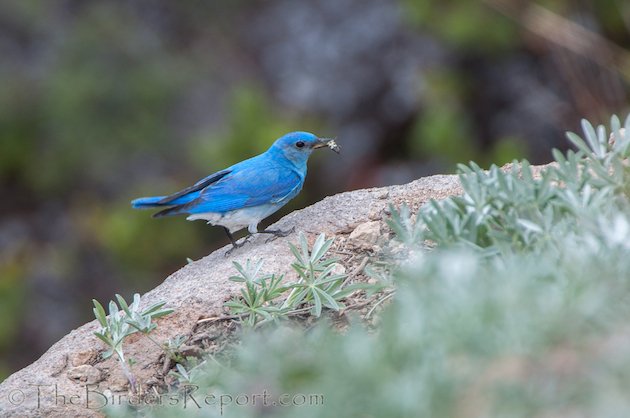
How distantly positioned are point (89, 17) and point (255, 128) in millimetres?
3538

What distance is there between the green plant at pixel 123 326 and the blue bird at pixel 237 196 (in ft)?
3.05

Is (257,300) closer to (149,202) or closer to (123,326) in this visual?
(123,326)

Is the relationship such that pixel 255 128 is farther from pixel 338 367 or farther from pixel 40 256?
pixel 338 367

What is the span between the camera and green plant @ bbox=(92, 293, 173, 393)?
327cm

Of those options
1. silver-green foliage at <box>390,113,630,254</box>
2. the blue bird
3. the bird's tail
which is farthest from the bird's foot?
silver-green foliage at <box>390,113,630,254</box>

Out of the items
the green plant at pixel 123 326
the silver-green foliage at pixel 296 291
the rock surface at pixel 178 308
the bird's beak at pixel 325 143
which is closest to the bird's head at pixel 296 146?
the bird's beak at pixel 325 143

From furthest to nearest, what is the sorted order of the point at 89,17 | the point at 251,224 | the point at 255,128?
the point at 89,17 → the point at 255,128 → the point at 251,224

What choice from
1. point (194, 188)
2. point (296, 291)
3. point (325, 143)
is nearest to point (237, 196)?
point (194, 188)

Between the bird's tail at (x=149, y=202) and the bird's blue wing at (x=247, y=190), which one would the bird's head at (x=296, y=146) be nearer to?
the bird's blue wing at (x=247, y=190)

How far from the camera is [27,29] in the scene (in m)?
9.38

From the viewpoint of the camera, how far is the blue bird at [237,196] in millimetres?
4316

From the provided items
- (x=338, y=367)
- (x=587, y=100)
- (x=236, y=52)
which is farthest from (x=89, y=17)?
(x=338, y=367)

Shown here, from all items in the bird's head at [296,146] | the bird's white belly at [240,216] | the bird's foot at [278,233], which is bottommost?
the bird's foot at [278,233]

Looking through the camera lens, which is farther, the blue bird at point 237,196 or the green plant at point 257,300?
the blue bird at point 237,196
